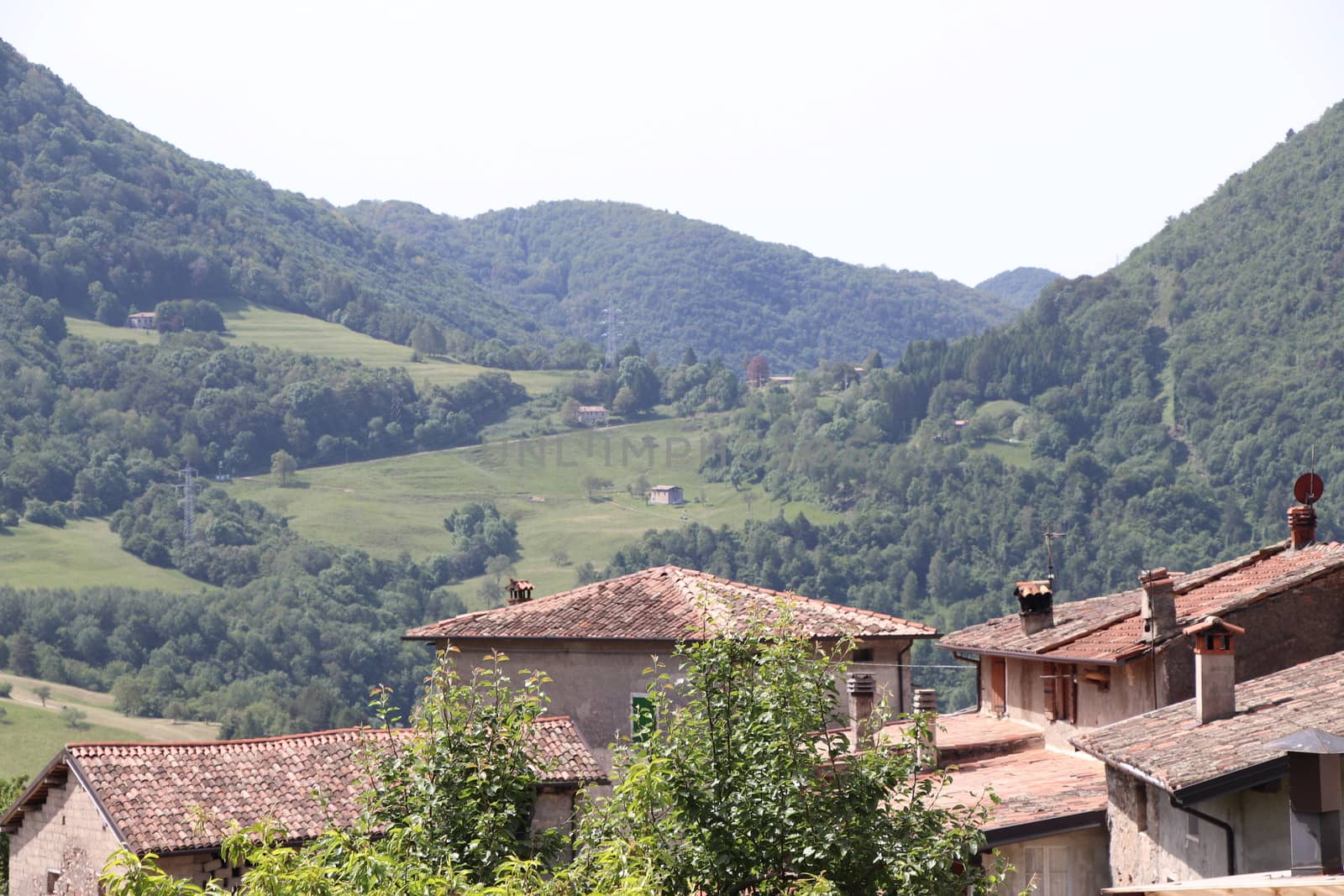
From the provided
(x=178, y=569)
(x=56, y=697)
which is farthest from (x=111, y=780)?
(x=178, y=569)

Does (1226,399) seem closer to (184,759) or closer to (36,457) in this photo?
(36,457)

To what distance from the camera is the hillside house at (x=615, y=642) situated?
1154 inches

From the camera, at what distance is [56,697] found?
124m

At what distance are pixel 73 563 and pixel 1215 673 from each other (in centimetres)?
15663

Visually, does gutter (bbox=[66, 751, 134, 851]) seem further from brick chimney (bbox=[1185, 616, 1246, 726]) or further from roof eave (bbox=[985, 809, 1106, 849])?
brick chimney (bbox=[1185, 616, 1246, 726])

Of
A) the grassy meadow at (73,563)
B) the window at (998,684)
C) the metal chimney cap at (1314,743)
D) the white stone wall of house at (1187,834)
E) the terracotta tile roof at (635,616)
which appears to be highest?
the grassy meadow at (73,563)

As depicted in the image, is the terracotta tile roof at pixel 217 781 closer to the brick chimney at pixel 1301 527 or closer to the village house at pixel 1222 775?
the village house at pixel 1222 775

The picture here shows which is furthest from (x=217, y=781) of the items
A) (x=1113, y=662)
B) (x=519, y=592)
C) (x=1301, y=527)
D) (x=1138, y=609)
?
(x=1301, y=527)

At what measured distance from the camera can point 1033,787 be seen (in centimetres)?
2166

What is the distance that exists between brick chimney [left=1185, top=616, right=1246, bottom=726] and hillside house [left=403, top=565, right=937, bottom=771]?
10683 millimetres

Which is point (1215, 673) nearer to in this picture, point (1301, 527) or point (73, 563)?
point (1301, 527)

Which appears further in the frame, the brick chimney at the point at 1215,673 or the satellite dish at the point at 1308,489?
the satellite dish at the point at 1308,489

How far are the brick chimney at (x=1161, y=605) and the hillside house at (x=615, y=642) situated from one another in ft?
22.1

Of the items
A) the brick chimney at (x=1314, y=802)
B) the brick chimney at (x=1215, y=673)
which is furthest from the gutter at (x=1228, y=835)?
the brick chimney at (x=1314, y=802)
